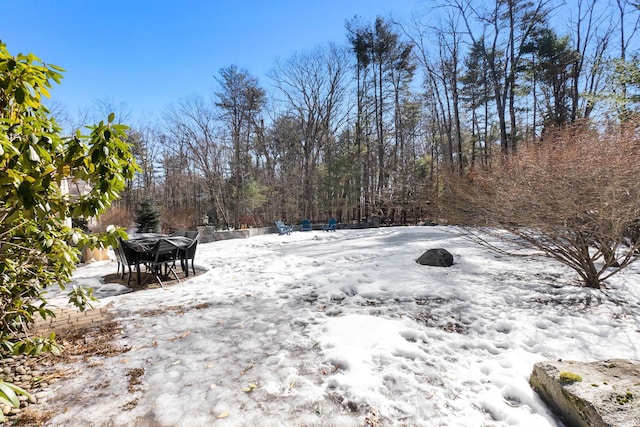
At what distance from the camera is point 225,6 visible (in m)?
7.97

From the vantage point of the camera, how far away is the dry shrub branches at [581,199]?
3447 millimetres

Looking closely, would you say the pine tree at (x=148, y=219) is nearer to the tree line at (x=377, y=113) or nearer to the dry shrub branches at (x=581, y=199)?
the tree line at (x=377, y=113)

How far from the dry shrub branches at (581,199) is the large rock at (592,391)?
7.81 ft

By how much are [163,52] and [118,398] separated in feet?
37.6

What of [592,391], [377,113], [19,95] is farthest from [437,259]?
[377,113]

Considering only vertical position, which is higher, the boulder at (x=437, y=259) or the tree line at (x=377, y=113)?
the tree line at (x=377, y=113)

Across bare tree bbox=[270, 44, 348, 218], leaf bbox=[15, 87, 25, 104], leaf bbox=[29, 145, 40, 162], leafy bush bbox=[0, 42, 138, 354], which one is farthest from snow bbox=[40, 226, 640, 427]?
bare tree bbox=[270, 44, 348, 218]

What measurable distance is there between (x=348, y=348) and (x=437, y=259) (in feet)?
11.3

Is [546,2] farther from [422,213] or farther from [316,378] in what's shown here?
[316,378]

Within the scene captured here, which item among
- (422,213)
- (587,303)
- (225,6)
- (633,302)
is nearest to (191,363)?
(587,303)

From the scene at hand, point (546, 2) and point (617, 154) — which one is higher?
point (546, 2)

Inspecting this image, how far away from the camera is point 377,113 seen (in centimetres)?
1852

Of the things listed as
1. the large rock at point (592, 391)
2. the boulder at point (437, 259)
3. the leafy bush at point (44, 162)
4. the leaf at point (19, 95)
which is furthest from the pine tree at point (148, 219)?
the large rock at point (592, 391)

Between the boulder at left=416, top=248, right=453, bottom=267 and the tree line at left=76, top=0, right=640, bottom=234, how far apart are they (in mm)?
9115
